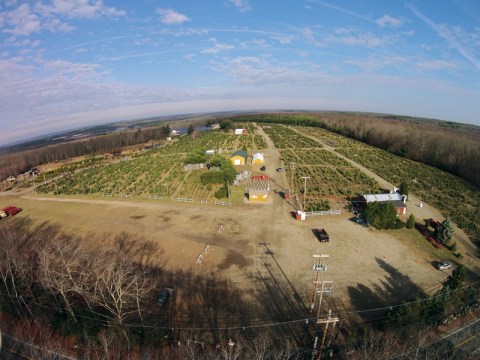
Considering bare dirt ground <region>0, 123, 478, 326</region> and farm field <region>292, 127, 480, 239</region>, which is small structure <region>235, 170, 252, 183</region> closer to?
bare dirt ground <region>0, 123, 478, 326</region>

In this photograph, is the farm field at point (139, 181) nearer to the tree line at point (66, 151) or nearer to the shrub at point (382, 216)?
the shrub at point (382, 216)

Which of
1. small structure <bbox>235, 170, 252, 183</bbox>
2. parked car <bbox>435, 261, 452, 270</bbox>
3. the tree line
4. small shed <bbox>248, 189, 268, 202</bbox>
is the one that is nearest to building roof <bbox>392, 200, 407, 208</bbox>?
parked car <bbox>435, 261, 452, 270</bbox>

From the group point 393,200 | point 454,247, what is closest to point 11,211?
point 393,200

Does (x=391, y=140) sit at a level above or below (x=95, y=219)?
above

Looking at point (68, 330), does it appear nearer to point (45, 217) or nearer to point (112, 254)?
point (112, 254)

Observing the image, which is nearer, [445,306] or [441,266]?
[445,306]

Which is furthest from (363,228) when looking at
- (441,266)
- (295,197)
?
(295,197)

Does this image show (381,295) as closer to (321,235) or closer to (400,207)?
(321,235)
